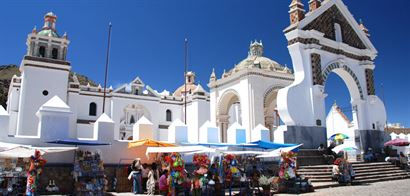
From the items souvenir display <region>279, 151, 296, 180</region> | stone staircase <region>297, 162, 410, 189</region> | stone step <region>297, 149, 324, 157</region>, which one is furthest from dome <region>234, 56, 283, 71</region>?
souvenir display <region>279, 151, 296, 180</region>

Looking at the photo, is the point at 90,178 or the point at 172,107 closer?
the point at 90,178

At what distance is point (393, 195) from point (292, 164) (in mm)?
2920

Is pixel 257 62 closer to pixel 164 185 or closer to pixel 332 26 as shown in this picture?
pixel 332 26

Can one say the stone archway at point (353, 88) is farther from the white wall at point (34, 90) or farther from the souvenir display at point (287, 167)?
the white wall at point (34, 90)

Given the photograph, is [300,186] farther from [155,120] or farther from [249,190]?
[155,120]

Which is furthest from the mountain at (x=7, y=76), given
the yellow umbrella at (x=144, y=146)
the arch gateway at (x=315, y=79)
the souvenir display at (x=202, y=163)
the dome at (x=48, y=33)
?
the souvenir display at (x=202, y=163)

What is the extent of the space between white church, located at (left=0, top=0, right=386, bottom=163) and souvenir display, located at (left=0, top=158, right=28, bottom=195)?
94cm

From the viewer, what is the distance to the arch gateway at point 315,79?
49.9ft

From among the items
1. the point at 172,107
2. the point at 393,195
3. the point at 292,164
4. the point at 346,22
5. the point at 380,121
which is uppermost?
the point at 346,22

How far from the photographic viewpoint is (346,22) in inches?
733

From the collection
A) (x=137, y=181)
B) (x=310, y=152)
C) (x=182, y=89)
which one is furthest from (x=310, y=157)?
(x=182, y=89)

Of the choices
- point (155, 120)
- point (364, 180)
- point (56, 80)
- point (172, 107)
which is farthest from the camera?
point (172, 107)

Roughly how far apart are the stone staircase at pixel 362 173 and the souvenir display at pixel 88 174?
7075mm

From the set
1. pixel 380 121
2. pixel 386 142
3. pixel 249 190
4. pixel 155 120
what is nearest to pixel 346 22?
pixel 380 121
